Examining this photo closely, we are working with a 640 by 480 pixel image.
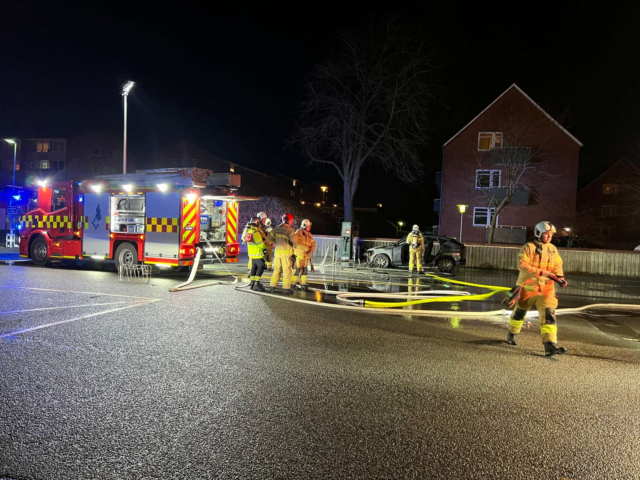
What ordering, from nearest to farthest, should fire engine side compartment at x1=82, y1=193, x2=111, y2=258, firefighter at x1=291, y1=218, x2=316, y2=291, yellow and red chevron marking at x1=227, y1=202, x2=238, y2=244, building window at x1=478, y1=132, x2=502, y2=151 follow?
firefighter at x1=291, y1=218, x2=316, y2=291 → fire engine side compartment at x1=82, y1=193, x2=111, y2=258 → yellow and red chevron marking at x1=227, y1=202, x2=238, y2=244 → building window at x1=478, y1=132, x2=502, y2=151

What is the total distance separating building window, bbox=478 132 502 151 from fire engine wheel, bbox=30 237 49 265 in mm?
26575

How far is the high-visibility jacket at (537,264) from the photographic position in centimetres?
643

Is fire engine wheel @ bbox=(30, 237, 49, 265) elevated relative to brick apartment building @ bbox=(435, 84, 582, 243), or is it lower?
lower

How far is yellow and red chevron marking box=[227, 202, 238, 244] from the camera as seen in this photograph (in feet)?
50.3

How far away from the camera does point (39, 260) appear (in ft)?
52.3

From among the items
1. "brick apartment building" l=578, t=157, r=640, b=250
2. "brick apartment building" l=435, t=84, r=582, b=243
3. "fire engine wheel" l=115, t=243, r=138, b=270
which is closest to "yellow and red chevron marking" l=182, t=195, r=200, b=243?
"fire engine wheel" l=115, t=243, r=138, b=270

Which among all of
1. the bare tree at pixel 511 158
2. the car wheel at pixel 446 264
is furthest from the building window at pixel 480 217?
the car wheel at pixel 446 264

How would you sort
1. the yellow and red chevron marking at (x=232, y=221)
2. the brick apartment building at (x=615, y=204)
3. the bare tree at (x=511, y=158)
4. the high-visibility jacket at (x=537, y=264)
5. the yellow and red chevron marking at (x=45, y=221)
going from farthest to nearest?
the brick apartment building at (x=615, y=204)
the bare tree at (x=511, y=158)
the yellow and red chevron marking at (x=232, y=221)
the yellow and red chevron marking at (x=45, y=221)
the high-visibility jacket at (x=537, y=264)

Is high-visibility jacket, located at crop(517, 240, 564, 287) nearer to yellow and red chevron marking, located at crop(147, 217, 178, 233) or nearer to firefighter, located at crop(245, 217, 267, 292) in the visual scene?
firefighter, located at crop(245, 217, 267, 292)

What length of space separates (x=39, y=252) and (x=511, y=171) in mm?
24813

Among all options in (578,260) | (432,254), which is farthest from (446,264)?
(578,260)

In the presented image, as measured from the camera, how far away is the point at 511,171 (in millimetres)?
28422

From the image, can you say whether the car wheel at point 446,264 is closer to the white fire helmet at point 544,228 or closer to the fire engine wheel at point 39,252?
the white fire helmet at point 544,228

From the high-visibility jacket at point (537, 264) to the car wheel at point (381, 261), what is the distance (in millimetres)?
11582
